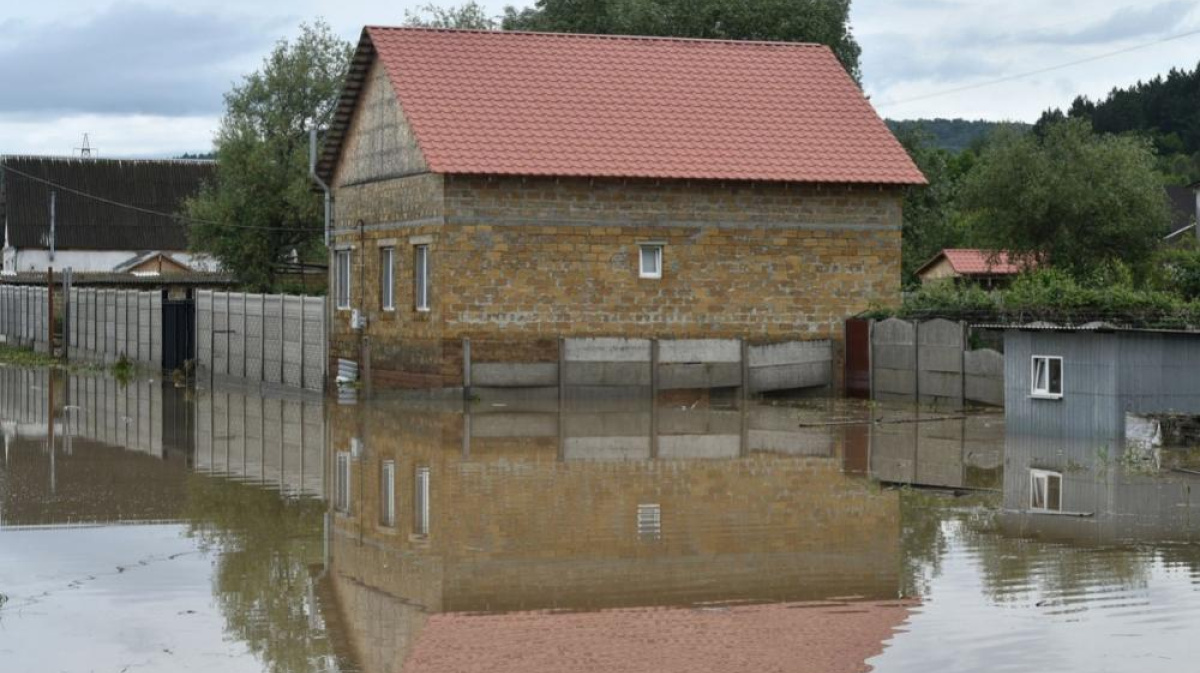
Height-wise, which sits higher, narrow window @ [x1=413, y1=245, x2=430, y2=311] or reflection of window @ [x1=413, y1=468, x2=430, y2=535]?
narrow window @ [x1=413, y1=245, x2=430, y2=311]

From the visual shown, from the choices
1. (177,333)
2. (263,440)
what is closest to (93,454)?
(263,440)

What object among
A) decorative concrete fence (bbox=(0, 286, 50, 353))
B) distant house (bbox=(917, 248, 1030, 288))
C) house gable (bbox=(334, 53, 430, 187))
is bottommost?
decorative concrete fence (bbox=(0, 286, 50, 353))

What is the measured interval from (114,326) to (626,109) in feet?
59.9

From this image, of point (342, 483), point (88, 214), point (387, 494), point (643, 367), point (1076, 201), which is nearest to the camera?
point (387, 494)

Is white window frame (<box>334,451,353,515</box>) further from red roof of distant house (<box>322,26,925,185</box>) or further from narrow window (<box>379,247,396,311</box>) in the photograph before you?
narrow window (<box>379,247,396,311</box>)

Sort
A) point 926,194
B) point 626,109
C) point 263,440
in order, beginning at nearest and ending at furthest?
point 263,440
point 626,109
point 926,194

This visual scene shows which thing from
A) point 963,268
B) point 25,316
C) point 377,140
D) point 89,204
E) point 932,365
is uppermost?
point 89,204

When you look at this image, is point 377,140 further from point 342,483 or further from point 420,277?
point 342,483

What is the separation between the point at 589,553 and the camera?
16219 millimetres

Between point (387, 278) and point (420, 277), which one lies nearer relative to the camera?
point (420, 277)

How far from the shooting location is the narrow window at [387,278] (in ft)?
125

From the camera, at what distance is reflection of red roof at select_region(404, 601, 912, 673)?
38.4ft

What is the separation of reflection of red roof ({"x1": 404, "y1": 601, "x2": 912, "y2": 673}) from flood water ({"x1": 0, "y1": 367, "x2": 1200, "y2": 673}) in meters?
0.03

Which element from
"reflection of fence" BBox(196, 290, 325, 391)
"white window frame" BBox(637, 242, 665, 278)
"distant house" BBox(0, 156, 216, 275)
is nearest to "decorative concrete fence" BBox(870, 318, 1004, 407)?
"white window frame" BBox(637, 242, 665, 278)
